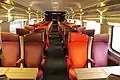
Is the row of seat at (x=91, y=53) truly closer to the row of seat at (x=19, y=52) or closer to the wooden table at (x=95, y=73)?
the row of seat at (x=19, y=52)

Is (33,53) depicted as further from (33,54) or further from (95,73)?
(95,73)

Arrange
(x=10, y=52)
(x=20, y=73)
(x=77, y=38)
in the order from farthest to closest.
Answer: (x=77, y=38) < (x=10, y=52) < (x=20, y=73)

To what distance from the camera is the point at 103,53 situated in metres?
4.02

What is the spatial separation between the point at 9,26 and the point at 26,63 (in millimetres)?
1860

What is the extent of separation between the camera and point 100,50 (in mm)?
4027

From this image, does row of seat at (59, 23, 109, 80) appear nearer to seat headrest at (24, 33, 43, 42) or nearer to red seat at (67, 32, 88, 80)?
red seat at (67, 32, 88, 80)

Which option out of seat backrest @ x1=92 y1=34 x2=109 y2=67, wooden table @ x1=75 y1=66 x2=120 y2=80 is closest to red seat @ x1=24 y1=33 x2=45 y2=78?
seat backrest @ x1=92 y1=34 x2=109 y2=67

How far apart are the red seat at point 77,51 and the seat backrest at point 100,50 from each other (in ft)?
0.59

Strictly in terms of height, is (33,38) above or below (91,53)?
above

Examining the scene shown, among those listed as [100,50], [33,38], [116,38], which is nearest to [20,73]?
[33,38]

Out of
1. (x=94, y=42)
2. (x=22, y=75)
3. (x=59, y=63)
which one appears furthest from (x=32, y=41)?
(x=59, y=63)

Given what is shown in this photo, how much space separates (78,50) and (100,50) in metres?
0.42

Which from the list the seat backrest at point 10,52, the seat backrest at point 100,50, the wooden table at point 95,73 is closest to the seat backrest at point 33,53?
the seat backrest at point 10,52

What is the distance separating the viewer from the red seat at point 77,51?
13.1 ft
